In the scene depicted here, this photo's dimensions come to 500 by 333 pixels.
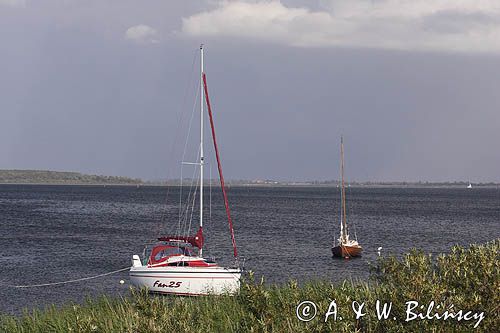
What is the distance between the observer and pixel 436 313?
12.5 m

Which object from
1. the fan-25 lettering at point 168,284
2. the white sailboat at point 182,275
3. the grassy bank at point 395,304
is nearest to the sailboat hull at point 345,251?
the white sailboat at point 182,275

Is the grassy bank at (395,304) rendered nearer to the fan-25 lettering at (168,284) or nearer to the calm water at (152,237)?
the calm water at (152,237)

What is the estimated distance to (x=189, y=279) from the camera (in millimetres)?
35688

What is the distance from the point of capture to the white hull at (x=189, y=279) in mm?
35281

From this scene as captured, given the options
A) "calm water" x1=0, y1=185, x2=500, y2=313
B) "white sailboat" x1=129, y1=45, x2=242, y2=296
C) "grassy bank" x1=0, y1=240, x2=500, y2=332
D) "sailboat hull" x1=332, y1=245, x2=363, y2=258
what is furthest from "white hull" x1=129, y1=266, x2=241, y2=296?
"sailboat hull" x1=332, y1=245, x2=363, y2=258

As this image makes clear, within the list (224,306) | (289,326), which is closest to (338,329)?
(289,326)

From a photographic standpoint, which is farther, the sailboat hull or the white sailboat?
the sailboat hull

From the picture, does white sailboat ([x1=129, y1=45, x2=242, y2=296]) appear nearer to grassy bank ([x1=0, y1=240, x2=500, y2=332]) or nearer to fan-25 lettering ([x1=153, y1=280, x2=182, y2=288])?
fan-25 lettering ([x1=153, y1=280, x2=182, y2=288])

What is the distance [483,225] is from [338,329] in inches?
3920

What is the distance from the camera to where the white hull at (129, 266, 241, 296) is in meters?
35.3

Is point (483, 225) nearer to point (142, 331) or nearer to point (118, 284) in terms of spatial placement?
point (118, 284)

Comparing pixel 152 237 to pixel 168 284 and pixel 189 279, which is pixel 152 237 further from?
pixel 189 279

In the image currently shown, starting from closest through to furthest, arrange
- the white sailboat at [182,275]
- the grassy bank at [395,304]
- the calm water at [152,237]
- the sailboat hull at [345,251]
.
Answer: the grassy bank at [395,304], the white sailboat at [182,275], the calm water at [152,237], the sailboat hull at [345,251]

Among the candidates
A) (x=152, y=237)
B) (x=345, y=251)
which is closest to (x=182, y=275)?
(x=345, y=251)
